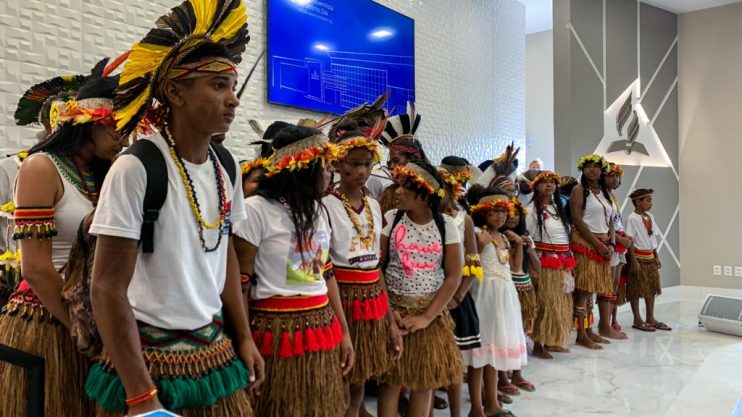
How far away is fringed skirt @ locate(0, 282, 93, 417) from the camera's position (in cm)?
151

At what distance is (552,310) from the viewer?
14.0 ft

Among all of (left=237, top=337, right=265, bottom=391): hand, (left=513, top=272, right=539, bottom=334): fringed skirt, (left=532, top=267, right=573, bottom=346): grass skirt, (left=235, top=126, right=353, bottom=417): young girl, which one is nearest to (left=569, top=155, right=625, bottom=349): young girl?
(left=532, top=267, right=573, bottom=346): grass skirt

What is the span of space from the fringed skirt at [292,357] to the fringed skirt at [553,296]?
2.83m

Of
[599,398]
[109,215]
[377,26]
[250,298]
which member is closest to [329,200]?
[250,298]

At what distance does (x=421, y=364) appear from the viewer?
2.45m

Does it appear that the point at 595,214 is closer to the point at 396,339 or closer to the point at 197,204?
the point at 396,339

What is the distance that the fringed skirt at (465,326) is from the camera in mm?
2833

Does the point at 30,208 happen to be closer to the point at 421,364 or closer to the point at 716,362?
the point at 421,364

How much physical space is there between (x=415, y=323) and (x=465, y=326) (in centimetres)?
51

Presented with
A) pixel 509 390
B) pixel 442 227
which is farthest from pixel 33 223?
pixel 509 390

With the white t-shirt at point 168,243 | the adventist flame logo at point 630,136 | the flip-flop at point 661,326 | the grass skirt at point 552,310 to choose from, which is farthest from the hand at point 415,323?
the adventist flame logo at point 630,136

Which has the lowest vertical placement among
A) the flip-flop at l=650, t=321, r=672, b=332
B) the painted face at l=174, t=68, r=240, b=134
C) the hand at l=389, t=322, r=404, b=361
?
the flip-flop at l=650, t=321, r=672, b=332

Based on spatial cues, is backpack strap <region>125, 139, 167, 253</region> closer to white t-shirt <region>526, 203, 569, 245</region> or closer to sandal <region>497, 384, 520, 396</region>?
sandal <region>497, 384, 520, 396</region>

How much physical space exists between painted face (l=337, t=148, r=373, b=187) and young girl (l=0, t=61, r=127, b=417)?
0.94m
